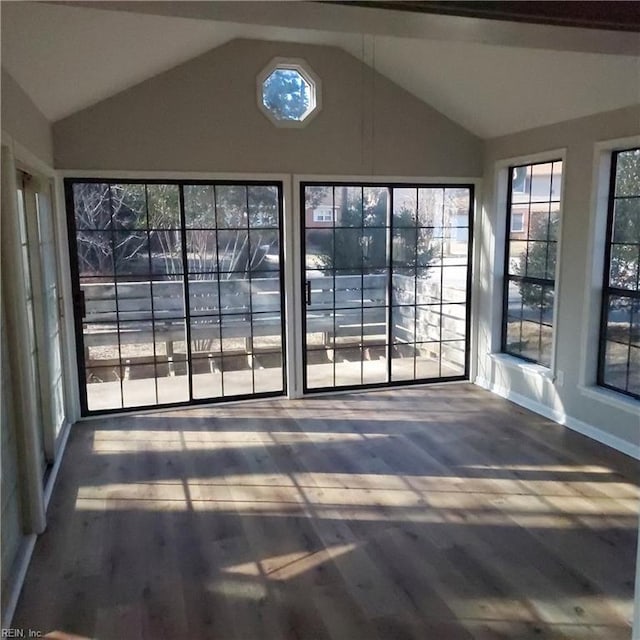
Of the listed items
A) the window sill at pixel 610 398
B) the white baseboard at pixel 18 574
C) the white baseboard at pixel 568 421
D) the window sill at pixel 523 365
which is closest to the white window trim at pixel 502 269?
the window sill at pixel 523 365

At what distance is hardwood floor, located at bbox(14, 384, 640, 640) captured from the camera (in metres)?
2.53

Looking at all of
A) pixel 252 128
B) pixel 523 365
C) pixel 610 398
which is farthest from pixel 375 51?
pixel 610 398

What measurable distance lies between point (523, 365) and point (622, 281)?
1285mm

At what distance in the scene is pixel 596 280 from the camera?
4.52m

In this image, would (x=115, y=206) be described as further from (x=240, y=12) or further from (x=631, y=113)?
(x=631, y=113)

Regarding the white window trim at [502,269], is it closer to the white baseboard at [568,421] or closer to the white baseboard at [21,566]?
the white baseboard at [568,421]

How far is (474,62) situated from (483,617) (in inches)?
150

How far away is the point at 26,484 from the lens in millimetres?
Result: 3088

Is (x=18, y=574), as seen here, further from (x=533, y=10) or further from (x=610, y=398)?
(x=610, y=398)

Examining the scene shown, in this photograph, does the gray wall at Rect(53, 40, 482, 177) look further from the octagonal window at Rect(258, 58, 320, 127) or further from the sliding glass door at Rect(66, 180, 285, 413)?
the sliding glass door at Rect(66, 180, 285, 413)

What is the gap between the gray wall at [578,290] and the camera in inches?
169

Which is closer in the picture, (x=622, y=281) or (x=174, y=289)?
(x=622, y=281)

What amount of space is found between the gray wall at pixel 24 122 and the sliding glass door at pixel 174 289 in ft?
1.89

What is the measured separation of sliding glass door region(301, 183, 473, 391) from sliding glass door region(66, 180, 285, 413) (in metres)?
0.39
